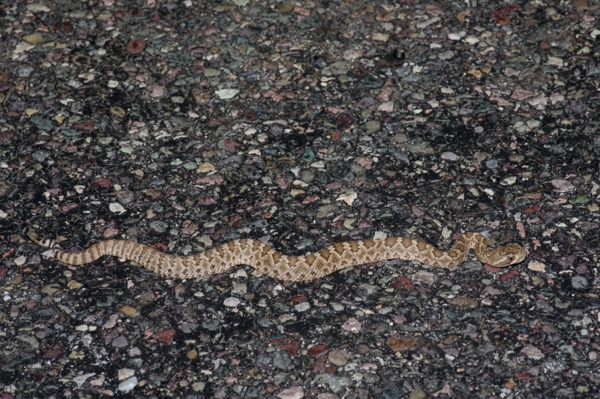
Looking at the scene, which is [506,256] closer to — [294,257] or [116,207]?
[294,257]

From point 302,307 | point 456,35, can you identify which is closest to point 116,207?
point 302,307

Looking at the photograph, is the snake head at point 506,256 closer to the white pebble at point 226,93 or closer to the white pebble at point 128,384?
the white pebble at point 128,384

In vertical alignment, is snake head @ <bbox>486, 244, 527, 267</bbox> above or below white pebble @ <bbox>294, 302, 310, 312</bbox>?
above

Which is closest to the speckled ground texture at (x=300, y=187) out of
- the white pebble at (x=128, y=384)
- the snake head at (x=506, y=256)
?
the white pebble at (x=128, y=384)

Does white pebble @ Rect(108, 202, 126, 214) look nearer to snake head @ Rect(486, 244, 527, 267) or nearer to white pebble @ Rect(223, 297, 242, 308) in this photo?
white pebble @ Rect(223, 297, 242, 308)

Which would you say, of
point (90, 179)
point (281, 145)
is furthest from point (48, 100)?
point (281, 145)

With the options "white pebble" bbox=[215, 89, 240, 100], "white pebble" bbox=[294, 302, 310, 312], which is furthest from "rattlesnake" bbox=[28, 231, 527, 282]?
"white pebble" bbox=[215, 89, 240, 100]

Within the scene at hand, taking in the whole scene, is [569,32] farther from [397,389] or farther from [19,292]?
[19,292]

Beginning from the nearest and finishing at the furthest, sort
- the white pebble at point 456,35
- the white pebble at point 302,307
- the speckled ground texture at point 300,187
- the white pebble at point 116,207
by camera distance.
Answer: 1. the speckled ground texture at point 300,187
2. the white pebble at point 302,307
3. the white pebble at point 116,207
4. the white pebble at point 456,35
